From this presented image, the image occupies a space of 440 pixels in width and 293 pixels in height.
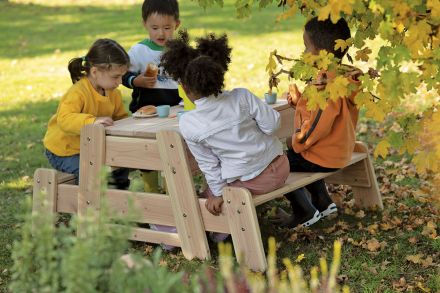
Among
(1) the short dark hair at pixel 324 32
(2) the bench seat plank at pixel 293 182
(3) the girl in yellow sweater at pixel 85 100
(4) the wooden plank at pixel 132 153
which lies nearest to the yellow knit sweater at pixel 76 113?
(3) the girl in yellow sweater at pixel 85 100

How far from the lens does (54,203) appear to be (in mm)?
5023

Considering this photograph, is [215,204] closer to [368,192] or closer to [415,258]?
[415,258]

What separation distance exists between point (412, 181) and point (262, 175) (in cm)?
199

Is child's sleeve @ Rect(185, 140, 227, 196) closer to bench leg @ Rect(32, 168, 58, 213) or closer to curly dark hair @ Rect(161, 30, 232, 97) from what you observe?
curly dark hair @ Rect(161, 30, 232, 97)

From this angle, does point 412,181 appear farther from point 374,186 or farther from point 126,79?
point 126,79

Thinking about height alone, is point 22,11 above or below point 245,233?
below

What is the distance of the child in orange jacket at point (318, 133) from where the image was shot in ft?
15.4

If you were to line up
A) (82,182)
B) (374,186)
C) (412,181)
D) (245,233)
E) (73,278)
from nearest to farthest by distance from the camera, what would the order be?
(73,278) < (245,233) < (82,182) < (374,186) < (412,181)

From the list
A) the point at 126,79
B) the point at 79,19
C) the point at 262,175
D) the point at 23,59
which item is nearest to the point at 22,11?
the point at 79,19

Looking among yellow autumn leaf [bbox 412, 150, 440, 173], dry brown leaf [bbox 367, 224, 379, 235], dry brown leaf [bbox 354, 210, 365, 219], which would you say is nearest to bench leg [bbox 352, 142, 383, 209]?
dry brown leaf [bbox 354, 210, 365, 219]

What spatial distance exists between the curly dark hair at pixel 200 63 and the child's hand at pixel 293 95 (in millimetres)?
740

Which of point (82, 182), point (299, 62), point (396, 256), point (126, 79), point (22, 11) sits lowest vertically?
point (22, 11)

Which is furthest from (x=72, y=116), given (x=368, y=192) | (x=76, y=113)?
(x=368, y=192)

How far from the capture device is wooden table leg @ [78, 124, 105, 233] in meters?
4.70
